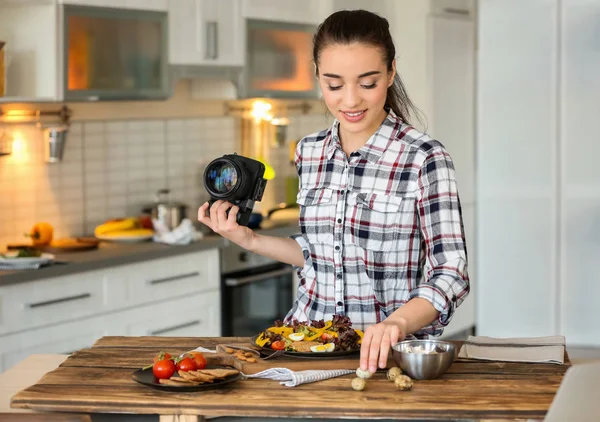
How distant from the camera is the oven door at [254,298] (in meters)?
4.75

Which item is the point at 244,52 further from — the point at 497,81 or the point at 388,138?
the point at 388,138

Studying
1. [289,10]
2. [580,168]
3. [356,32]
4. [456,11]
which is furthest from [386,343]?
[456,11]

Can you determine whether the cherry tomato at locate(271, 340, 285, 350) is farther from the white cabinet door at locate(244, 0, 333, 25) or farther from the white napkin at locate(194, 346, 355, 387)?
the white cabinet door at locate(244, 0, 333, 25)

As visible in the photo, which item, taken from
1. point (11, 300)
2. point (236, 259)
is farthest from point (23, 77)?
point (236, 259)

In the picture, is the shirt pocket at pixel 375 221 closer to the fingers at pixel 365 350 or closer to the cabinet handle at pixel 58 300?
the fingers at pixel 365 350

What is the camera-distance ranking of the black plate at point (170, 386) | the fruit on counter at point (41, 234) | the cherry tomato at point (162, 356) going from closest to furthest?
1. the black plate at point (170, 386)
2. the cherry tomato at point (162, 356)
3. the fruit on counter at point (41, 234)

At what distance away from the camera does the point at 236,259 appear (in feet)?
15.8

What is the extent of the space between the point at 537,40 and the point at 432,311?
13.6ft

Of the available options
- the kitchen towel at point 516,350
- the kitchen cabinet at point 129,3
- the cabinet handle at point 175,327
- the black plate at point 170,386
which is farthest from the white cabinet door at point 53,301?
the kitchen towel at point 516,350

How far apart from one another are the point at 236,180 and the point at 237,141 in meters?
3.25

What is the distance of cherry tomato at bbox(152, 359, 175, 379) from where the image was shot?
2074 millimetres

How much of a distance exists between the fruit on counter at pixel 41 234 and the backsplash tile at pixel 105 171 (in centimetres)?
12

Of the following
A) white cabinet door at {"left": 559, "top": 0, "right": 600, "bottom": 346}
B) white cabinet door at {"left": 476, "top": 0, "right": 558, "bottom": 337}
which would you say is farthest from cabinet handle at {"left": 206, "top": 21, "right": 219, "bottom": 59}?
white cabinet door at {"left": 559, "top": 0, "right": 600, "bottom": 346}

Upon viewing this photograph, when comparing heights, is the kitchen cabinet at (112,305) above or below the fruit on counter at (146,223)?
below
